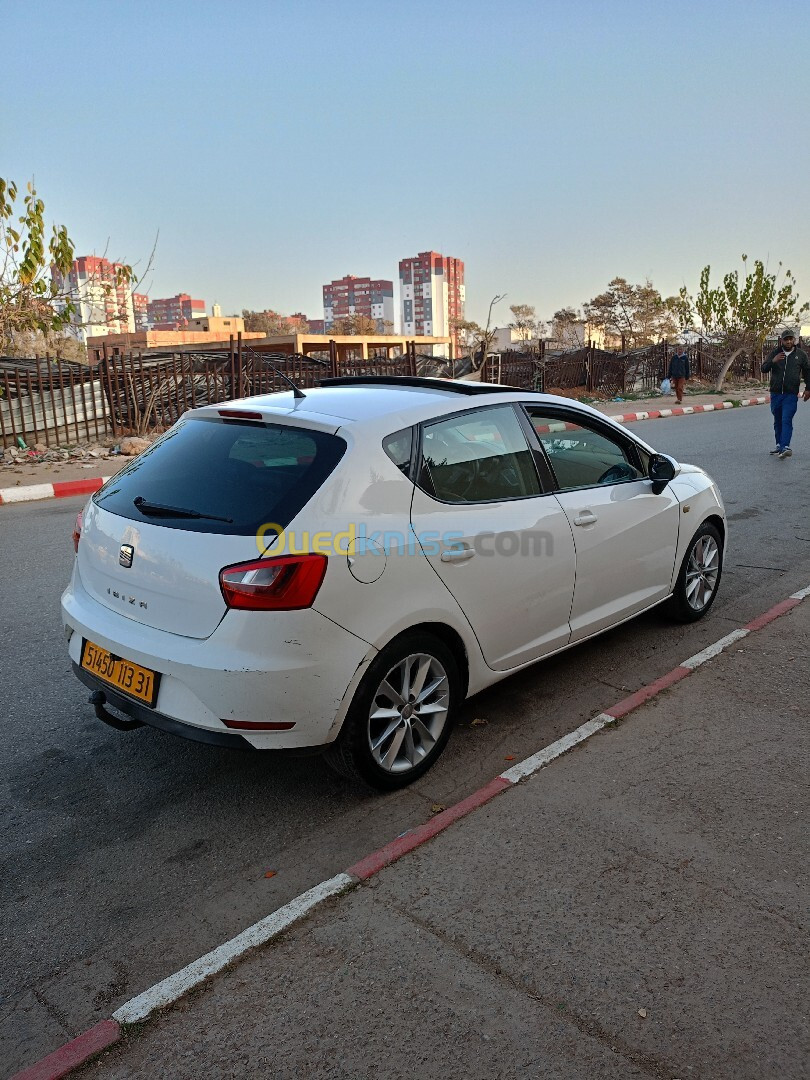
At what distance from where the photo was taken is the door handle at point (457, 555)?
3.45 metres

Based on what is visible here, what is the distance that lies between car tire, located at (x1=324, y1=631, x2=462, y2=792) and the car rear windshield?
703mm

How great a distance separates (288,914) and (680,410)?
2341 centimetres

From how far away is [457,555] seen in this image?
3508 millimetres

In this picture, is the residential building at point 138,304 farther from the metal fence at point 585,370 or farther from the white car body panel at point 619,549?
the white car body panel at point 619,549

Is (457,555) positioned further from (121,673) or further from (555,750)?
(121,673)

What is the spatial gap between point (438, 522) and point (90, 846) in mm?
1824

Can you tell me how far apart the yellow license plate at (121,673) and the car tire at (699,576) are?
3332mm

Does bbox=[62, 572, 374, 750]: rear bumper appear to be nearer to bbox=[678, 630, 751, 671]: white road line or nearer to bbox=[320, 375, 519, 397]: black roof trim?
bbox=[320, 375, 519, 397]: black roof trim

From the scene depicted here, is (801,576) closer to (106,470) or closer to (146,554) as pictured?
(146,554)

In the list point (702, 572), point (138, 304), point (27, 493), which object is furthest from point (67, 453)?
point (702, 572)

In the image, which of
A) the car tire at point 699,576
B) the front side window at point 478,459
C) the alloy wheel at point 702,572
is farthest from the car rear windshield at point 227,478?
the alloy wheel at point 702,572

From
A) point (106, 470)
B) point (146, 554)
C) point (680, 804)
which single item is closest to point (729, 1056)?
point (680, 804)

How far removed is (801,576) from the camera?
21.5 feet

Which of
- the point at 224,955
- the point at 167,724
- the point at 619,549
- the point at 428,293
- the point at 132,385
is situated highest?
the point at 428,293
